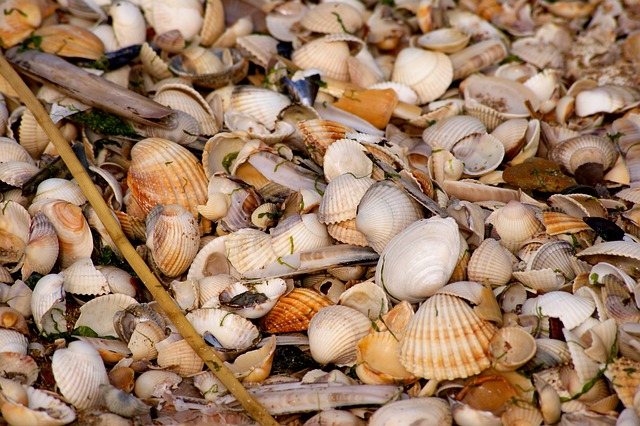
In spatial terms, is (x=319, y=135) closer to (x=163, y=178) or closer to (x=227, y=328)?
(x=163, y=178)

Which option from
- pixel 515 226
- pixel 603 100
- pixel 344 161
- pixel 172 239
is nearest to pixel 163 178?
pixel 172 239

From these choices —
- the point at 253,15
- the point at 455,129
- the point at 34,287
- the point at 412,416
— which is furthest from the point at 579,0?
the point at 34,287

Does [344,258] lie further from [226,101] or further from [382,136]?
[226,101]

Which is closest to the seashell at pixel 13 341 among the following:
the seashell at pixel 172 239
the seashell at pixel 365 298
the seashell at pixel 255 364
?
the seashell at pixel 172 239

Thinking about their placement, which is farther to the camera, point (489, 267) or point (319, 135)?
point (319, 135)

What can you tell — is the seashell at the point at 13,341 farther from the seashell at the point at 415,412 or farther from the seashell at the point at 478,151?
the seashell at the point at 478,151

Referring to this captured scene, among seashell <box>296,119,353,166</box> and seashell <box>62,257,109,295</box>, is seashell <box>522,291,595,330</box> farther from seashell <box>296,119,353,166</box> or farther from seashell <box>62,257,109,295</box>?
seashell <box>62,257,109,295</box>
